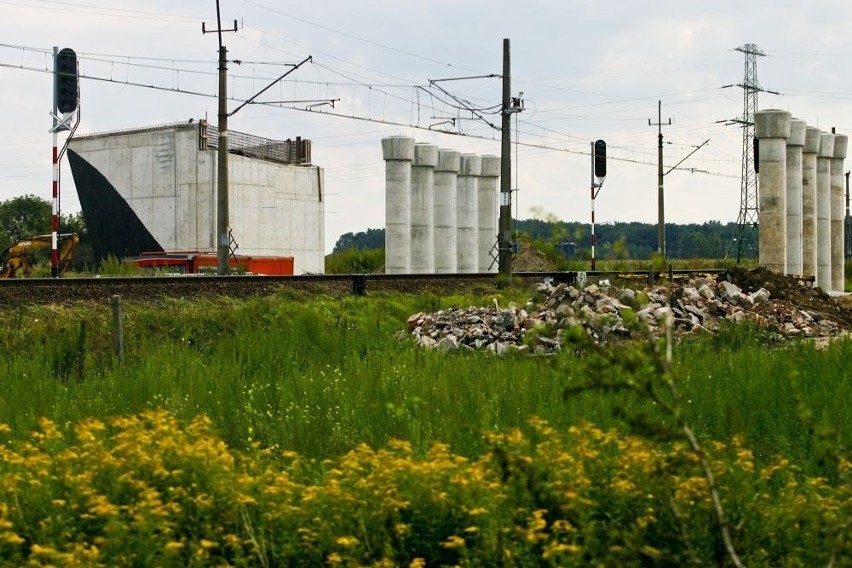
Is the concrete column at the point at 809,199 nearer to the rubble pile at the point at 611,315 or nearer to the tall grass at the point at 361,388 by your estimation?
the rubble pile at the point at 611,315

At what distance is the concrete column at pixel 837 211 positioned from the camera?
165 ft

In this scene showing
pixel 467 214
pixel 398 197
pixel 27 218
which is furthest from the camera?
pixel 27 218

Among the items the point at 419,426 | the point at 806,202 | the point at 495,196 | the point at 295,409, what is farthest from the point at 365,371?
the point at 495,196

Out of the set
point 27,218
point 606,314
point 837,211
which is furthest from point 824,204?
point 27,218

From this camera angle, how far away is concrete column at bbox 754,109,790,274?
39531 millimetres

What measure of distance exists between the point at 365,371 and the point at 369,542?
6.39 meters

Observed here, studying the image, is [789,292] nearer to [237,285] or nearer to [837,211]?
[237,285]

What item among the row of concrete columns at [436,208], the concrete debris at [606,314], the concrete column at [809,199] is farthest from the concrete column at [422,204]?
the concrete debris at [606,314]

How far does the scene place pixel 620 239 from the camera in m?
6.88

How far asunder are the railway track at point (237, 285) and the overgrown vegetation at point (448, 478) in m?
7.96

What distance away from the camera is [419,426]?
27.1ft

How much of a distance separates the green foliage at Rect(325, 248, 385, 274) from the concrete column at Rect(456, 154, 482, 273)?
430 cm

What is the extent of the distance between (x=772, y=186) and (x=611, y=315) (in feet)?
88.6

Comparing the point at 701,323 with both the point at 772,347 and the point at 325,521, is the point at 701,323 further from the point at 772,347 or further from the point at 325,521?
the point at 325,521
